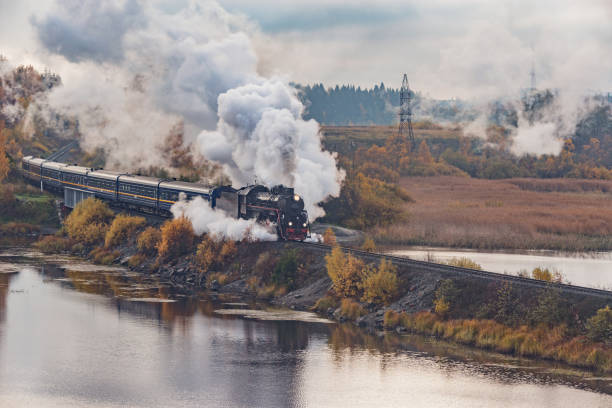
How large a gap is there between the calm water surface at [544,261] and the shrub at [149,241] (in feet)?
76.0

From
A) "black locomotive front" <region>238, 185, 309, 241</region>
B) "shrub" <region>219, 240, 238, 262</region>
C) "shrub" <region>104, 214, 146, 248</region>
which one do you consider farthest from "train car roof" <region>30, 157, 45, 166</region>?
"black locomotive front" <region>238, 185, 309, 241</region>

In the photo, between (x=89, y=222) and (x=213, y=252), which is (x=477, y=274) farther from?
(x=89, y=222)

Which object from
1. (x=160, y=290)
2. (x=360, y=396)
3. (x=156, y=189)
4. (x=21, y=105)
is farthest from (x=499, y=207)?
(x=21, y=105)

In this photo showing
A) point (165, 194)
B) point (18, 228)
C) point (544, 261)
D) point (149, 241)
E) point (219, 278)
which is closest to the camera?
point (219, 278)

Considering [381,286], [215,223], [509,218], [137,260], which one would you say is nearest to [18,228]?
[137,260]

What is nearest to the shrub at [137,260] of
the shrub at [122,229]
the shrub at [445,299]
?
the shrub at [122,229]

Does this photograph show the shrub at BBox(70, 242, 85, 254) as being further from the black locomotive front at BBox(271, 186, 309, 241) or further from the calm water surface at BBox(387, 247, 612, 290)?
the black locomotive front at BBox(271, 186, 309, 241)

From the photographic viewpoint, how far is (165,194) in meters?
84.8

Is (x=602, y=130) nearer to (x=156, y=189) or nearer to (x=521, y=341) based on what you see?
(x=156, y=189)

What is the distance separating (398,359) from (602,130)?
153 metres

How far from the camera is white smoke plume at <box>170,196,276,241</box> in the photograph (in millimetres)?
69375

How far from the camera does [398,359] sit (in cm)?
4559

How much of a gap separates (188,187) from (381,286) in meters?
29.6

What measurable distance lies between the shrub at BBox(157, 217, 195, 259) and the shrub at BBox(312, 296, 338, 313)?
70.4 feet
